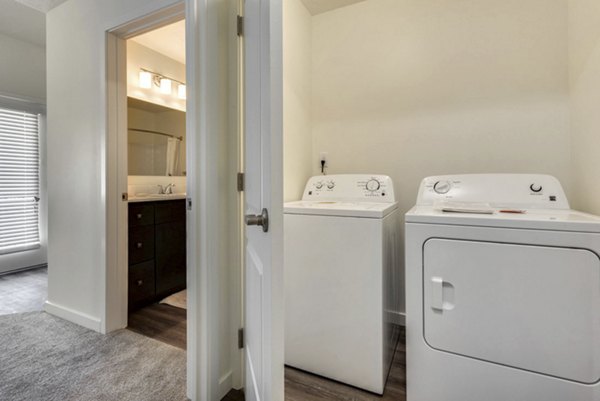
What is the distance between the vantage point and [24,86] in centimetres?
311

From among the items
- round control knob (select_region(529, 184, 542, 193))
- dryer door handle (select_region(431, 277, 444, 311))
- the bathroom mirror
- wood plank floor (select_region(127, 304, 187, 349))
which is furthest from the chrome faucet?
round control knob (select_region(529, 184, 542, 193))

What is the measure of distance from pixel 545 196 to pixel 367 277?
1016mm

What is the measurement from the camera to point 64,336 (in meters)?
1.81

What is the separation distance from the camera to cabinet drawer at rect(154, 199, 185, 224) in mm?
2369

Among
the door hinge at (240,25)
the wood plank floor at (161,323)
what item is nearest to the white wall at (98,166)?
the door hinge at (240,25)

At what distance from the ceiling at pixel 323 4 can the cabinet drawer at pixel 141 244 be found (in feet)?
7.18

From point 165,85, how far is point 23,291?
239 centimetres

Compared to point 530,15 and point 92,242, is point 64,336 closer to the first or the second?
point 92,242

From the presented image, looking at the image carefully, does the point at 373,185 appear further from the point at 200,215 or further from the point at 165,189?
the point at 165,189

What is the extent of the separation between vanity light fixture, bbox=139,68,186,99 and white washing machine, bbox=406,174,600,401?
2728 mm

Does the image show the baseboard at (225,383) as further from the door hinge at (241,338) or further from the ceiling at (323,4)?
the ceiling at (323,4)

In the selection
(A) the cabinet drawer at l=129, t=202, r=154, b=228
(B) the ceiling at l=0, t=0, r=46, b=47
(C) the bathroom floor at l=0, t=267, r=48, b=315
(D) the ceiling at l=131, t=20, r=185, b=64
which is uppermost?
(B) the ceiling at l=0, t=0, r=46, b=47

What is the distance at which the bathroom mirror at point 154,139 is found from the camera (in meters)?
2.75

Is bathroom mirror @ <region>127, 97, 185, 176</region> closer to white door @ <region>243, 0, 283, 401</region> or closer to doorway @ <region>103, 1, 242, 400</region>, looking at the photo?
doorway @ <region>103, 1, 242, 400</region>
